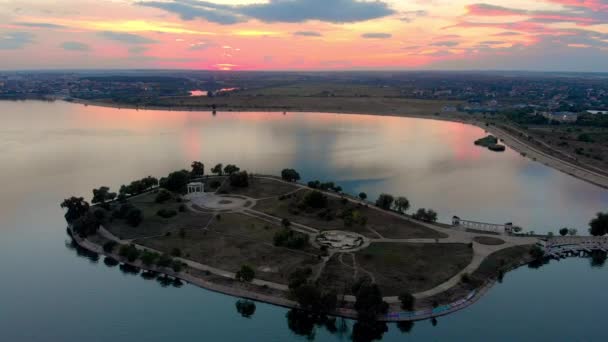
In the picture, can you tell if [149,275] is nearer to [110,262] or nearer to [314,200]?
[110,262]

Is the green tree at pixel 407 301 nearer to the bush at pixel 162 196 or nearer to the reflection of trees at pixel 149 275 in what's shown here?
the reflection of trees at pixel 149 275

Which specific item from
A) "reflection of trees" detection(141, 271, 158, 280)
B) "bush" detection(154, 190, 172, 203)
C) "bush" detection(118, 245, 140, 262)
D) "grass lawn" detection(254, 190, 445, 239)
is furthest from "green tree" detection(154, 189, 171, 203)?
"reflection of trees" detection(141, 271, 158, 280)

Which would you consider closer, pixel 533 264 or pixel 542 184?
pixel 533 264

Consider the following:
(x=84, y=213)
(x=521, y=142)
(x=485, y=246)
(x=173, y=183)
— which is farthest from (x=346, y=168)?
(x=521, y=142)

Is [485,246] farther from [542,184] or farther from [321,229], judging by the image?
[542,184]

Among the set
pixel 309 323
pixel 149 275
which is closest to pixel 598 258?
pixel 309 323

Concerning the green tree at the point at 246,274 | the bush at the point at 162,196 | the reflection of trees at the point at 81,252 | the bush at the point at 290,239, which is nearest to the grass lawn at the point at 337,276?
the bush at the point at 290,239
